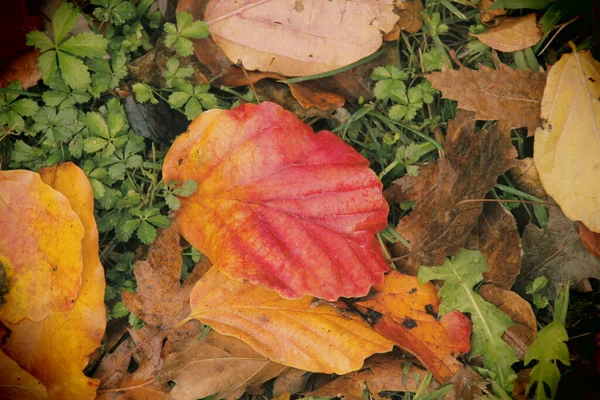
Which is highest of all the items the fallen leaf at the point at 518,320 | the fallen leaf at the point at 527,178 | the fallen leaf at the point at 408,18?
the fallen leaf at the point at 408,18

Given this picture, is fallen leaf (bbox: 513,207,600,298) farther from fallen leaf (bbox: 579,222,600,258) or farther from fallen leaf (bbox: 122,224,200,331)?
fallen leaf (bbox: 122,224,200,331)

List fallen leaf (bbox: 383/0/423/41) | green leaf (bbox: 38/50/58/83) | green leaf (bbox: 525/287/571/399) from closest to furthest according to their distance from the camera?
green leaf (bbox: 525/287/571/399) → green leaf (bbox: 38/50/58/83) → fallen leaf (bbox: 383/0/423/41)

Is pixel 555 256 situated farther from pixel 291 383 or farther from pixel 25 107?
pixel 25 107

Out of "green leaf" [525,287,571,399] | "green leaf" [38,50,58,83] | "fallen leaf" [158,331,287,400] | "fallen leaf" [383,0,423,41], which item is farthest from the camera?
"fallen leaf" [383,0,423,41]

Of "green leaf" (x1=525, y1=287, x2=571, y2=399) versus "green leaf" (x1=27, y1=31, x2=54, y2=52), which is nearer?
"green leaf" (x1=525, y1=287, x2=571, y2=399)

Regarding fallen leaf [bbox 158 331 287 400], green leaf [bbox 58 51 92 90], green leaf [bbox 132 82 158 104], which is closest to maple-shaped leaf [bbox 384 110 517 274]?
fallen leaf [bbox 158 331 287 400]

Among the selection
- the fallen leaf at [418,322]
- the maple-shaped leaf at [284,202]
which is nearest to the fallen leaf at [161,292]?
the maple-shaped leaf at [284,202]

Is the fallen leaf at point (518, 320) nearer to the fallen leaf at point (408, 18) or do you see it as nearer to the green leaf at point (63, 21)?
the fallen leaf at point (408, 18)
